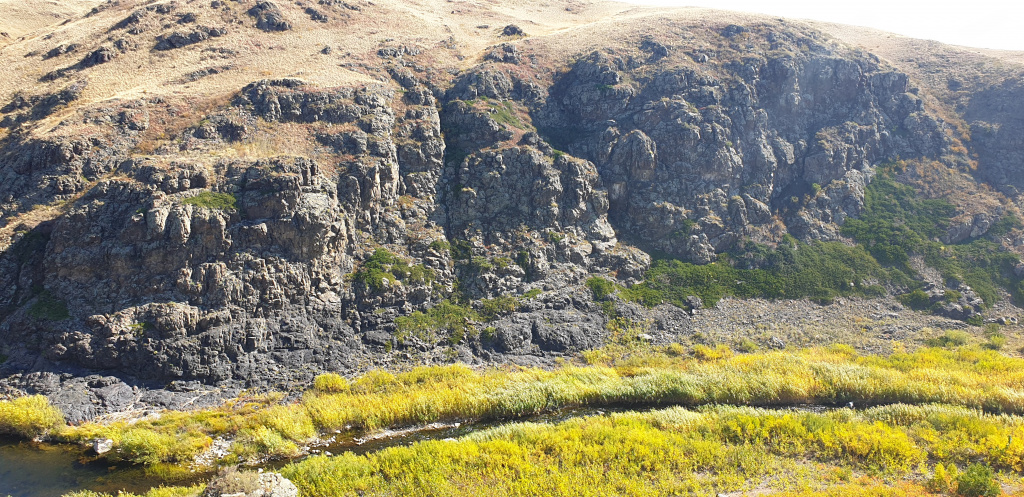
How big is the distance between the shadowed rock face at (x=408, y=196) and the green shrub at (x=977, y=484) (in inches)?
1025

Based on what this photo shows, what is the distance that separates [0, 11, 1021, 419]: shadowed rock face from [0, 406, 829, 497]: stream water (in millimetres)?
4376

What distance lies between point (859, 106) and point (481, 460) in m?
76.3

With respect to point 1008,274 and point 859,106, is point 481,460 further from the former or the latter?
point 859,106

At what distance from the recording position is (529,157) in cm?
5562

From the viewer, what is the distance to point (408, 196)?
51.9m

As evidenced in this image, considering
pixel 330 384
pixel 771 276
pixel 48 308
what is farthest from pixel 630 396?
pixel 48 308

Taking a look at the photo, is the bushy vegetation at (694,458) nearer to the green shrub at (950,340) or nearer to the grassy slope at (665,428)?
the grassy slope at (665,428)

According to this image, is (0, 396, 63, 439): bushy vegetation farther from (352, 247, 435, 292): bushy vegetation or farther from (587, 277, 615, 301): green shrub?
(587, 277, 615, 301): green shrub

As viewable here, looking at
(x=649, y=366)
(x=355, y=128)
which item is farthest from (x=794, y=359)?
(x=355, y=128)

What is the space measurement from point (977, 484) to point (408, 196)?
1863 inches

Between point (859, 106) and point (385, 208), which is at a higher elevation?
point (859, 106)

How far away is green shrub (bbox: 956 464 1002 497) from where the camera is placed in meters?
21.0

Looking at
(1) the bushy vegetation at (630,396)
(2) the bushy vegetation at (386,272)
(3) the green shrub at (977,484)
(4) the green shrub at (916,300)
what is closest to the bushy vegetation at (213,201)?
(2) the bushy vegetation at (386,272)

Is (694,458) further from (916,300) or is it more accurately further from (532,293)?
(916,300)
